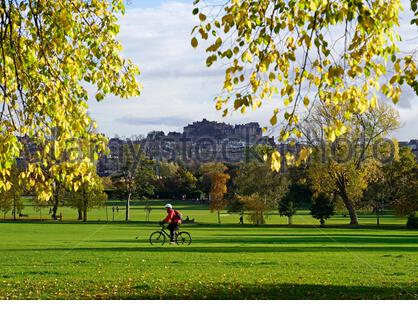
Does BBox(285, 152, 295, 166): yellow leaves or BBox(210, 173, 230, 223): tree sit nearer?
BBox(285, 152, 295, 166): yellow leaves

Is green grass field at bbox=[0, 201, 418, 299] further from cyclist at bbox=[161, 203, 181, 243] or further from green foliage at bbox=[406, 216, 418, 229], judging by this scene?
green foliage at bbox=[406, 216, 418, 229]

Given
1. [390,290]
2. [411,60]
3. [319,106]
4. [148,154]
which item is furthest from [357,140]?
[411,60]

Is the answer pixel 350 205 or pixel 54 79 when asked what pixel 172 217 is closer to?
pixel 54 79

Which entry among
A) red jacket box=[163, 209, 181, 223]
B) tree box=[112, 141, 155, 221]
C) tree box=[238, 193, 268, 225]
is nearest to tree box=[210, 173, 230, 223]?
tree box=[238, 193, 268, 225]

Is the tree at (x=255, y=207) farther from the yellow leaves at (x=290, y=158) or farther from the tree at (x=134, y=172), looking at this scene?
the yellow leaves at (x=290, y=158)

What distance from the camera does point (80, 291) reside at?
13.9 meters

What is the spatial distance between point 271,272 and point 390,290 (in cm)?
453

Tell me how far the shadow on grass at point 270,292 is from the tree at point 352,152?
164ft

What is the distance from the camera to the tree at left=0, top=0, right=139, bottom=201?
1073cm

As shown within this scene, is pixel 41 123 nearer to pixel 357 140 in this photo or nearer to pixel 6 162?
pixel 6 162

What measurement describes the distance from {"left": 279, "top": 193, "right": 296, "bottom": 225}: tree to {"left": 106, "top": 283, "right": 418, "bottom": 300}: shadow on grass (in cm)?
5426

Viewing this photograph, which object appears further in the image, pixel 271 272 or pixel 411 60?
pixel 271 272

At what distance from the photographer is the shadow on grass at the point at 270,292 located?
13.0 metres

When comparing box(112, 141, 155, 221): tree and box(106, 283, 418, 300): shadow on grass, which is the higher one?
box(112, 141, 155, 221): tree
